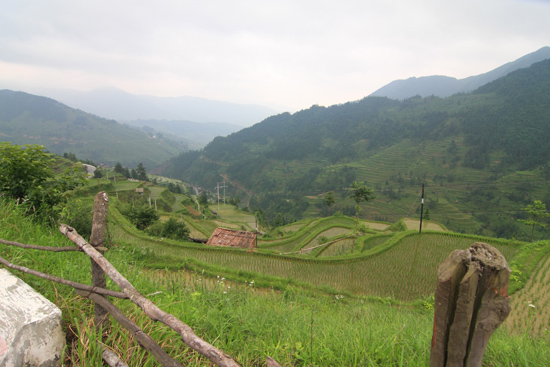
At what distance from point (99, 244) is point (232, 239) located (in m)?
13.7

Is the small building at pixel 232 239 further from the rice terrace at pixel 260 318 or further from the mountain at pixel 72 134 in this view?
the mountain at pixel 72 134

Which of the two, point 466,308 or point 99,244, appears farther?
point 99,244

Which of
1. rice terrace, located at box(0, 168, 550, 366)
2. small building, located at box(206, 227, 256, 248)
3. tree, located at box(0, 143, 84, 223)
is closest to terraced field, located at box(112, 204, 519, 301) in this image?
rice terrace, located at box(0, 168, 550, 366)

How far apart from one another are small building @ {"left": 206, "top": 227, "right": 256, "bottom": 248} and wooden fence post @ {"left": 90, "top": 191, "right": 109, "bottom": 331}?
42.7 ft

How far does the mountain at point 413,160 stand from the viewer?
5725 centimetres

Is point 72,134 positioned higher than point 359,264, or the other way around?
point 72,134

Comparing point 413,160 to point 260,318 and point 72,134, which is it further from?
point 72,134

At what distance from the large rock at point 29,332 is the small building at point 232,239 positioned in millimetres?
13146

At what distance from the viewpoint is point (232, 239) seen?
1552cm

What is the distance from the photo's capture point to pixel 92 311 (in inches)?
90.8

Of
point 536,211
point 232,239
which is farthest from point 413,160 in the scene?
point 232,239

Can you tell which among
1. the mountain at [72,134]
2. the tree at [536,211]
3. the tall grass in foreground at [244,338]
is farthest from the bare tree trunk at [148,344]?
the mountain at [72,134]

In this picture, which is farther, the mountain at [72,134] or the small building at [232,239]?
the mountain at [72,134]

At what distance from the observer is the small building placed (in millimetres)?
14953
